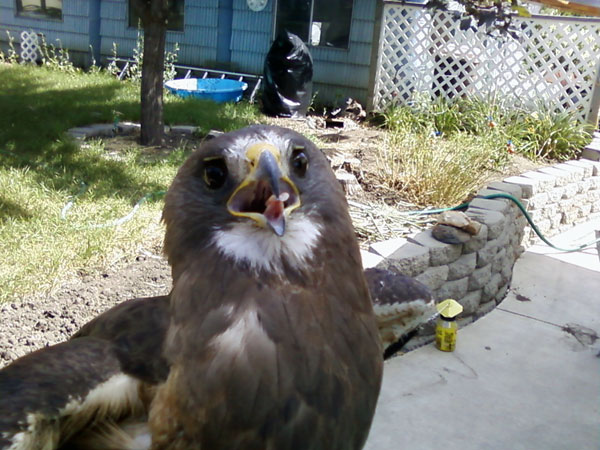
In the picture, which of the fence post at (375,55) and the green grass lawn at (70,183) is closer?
the green grass lawn at (70,183)

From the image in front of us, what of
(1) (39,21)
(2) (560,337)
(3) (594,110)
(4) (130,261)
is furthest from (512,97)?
(1) (39,21)

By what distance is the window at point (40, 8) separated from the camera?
1470 cm

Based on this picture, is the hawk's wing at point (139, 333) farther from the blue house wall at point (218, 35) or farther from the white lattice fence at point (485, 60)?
the blue house wall at point (218, 35)

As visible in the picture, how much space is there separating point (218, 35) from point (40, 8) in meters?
5.26

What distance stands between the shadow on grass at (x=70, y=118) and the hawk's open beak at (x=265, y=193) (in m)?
3.93

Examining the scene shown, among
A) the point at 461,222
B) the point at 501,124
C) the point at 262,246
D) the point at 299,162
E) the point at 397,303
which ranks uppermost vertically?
the point at 299,162

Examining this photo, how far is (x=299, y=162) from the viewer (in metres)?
1.81

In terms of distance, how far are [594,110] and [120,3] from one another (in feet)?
32.1

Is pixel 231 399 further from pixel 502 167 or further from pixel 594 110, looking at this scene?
pixel 594 110

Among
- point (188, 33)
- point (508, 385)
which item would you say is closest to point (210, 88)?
point (188, 33)

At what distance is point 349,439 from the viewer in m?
1.83

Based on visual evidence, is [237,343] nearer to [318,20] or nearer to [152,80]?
[152,80]

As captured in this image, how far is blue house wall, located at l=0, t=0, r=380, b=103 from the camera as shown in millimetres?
11064

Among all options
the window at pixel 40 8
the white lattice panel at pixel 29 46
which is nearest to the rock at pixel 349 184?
the white lattice panel at pixel 29 46
